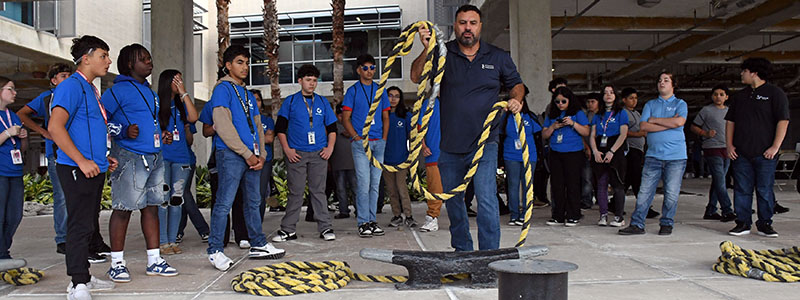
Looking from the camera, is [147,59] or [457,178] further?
[147,59]

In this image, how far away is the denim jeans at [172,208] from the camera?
17.4 feet

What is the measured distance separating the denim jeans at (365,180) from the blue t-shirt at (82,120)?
9.32ft

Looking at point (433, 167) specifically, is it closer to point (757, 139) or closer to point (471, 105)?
→ point (471, 105)

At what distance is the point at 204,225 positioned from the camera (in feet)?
20.1

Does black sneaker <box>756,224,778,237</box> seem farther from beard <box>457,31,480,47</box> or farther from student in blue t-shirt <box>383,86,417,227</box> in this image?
beard <box>457,31,480,47</box>

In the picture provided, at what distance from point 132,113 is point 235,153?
2.61 feet

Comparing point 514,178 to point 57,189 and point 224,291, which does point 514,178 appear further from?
point 57,189

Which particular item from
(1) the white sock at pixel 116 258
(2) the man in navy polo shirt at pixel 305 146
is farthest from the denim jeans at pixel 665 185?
(1) the white sock at pixel 116 258

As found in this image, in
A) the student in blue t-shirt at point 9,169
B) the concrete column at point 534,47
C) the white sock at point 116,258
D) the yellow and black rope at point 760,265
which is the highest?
the concrete column at point 534,47

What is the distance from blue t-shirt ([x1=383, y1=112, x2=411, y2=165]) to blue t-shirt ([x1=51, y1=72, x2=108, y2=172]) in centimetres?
375

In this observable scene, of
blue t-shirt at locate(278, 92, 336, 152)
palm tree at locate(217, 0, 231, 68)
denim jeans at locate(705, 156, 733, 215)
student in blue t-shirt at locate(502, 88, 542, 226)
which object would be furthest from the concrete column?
palm tree at locate(217, 0, 231, 68)

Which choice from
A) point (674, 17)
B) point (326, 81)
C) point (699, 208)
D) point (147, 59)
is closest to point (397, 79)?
point (326, 81)

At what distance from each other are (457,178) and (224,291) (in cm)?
167

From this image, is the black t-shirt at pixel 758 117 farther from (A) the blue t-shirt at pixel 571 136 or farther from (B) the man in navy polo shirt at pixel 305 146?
(B) the man in navy polo shirt at pixel 305 146
